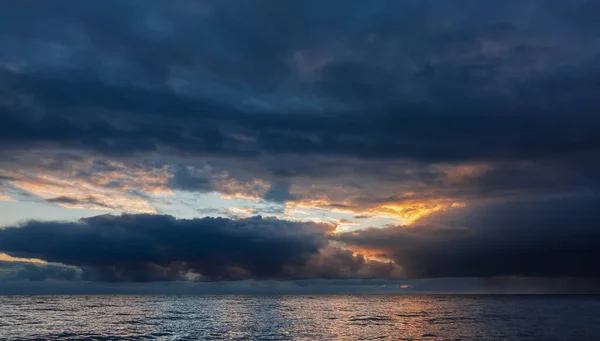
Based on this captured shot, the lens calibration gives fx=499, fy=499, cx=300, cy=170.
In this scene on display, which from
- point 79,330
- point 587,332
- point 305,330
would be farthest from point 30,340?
point 587,332

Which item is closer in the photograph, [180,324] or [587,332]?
[587,332]

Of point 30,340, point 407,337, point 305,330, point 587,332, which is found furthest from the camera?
point 305,330

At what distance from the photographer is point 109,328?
98.2 m

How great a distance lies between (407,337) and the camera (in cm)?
8419

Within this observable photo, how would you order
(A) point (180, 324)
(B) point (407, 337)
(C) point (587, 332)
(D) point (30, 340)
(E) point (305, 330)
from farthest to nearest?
(A) point (180, 324) → (E) point (305, 330) → (C) point (587, 332) → (B) point (407, 337) → (D) point (30, 340)

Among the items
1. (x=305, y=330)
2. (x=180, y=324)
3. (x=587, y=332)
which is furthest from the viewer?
(x=180, y=324)

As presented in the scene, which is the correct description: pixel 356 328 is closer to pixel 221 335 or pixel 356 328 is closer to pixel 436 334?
pixel 436 334

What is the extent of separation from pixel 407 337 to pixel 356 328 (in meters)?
18.0

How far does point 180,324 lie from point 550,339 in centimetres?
7217

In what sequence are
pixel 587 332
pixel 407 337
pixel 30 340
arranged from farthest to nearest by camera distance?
pixel 587 332 < pixel 407 337 < pixel 30 340

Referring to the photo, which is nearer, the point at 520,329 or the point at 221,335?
the point at 221,335

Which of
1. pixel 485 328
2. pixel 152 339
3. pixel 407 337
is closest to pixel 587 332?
pixel 485 328

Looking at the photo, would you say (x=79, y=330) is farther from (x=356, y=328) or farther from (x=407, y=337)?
(x=407, y=337)

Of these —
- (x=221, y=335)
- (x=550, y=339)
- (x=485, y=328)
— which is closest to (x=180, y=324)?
(x=221, y=335)
